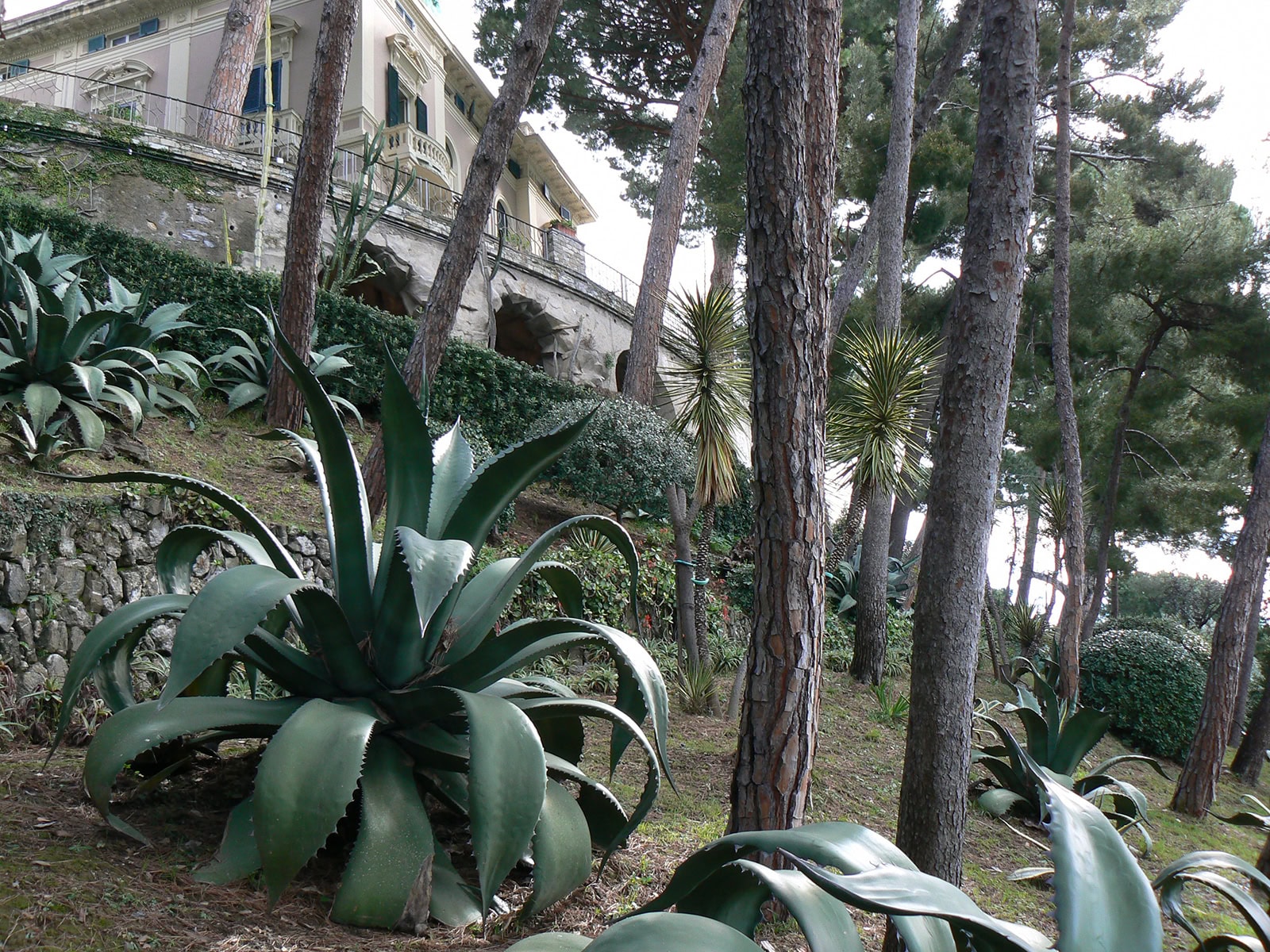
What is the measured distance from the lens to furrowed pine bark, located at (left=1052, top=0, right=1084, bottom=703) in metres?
8.76

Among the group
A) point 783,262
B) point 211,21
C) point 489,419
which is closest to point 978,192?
point 783,262

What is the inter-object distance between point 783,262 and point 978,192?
36.7 inches

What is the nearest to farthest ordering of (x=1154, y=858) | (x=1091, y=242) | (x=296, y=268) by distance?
(x=1154, y=858)
(x=296, y=268)
(x=1091, y=242)

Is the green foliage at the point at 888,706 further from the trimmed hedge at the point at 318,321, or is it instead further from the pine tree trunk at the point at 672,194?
the trimmed hedge at the point at 318,321

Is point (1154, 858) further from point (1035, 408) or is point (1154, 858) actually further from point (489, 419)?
point (1035, 408)

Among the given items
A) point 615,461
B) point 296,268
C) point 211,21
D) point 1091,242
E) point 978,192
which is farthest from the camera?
point 211,21

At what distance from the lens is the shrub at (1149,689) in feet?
33.4

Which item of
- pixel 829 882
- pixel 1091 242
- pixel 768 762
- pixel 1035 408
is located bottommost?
pixel 768 762

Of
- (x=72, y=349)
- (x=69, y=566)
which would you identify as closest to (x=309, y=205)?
(x=72, y=349)

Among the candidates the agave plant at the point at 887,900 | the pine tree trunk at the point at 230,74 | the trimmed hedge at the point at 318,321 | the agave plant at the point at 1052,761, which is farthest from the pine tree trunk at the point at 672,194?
the agave plant at the point at 887,900

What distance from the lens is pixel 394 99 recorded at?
67.2 feet

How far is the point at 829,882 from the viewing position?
3.24 feet

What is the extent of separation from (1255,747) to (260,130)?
63.9ft

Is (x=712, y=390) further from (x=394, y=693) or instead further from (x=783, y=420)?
(x=394, y=693)
